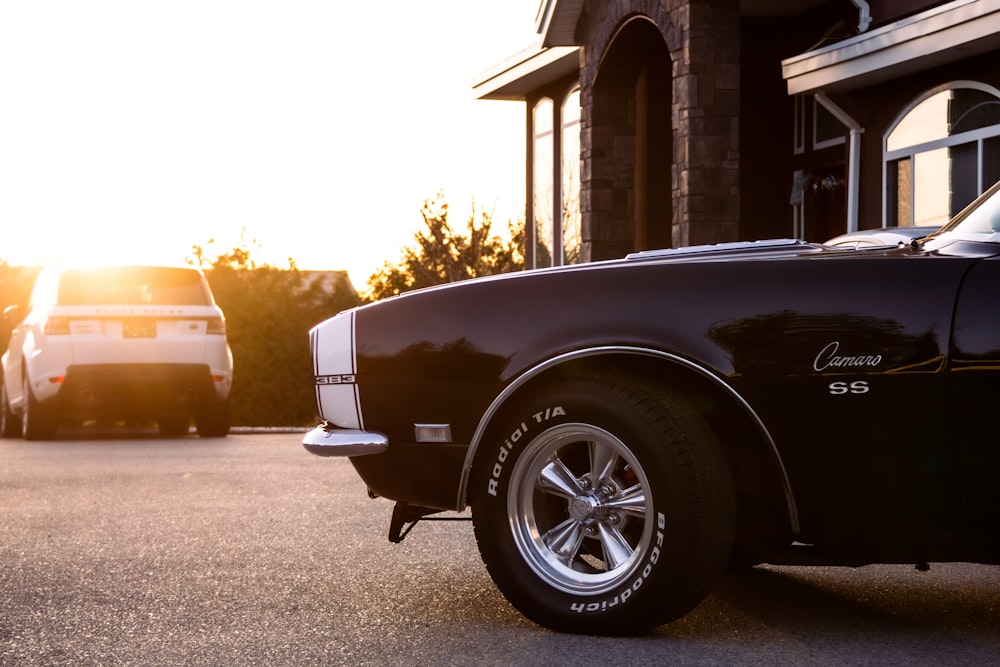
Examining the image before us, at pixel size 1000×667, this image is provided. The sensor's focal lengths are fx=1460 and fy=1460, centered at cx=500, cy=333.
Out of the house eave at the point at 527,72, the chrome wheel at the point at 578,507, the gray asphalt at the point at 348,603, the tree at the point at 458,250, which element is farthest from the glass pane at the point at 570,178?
the chrome wheel at the point at 578,507

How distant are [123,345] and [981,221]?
11.4 meters

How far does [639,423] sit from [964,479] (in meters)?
0.92

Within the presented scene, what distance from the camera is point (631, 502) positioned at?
14.2 ft

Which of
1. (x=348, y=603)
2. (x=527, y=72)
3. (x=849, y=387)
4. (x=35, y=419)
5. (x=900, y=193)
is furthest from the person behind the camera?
(x=527, y=72)

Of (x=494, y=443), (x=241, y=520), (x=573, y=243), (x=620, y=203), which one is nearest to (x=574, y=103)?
(x=573, y=243)

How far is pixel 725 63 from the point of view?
15.7 m

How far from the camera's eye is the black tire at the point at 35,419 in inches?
587

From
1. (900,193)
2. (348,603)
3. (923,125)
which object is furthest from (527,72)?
(348,603)

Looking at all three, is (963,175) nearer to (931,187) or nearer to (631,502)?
(931,187)

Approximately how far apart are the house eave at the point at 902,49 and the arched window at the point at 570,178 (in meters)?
7.22

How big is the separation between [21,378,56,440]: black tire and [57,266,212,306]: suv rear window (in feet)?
3.58

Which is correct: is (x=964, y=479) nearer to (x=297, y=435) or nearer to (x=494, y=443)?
(x=494, y=443)

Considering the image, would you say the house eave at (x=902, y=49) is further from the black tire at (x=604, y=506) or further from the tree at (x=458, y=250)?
the tree at (x=458, y=250)

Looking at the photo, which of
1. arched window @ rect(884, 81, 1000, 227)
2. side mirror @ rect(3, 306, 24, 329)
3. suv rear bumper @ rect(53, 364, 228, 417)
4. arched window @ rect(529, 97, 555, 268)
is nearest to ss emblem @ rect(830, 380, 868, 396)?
arched window @ rect(884, 81, 1000, 227)
